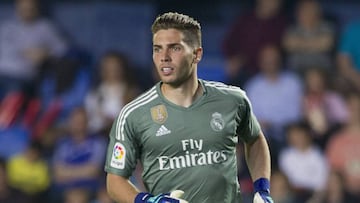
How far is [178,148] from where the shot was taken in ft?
17.7

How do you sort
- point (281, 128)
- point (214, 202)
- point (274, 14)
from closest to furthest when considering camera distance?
point (214, 202) < point (281, 128) < point (274, 14)

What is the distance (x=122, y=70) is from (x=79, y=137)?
2.99 ft

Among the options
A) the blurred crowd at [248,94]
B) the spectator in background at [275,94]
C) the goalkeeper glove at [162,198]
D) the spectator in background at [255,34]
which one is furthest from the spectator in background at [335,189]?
the goalkeeper glove at [162,198]

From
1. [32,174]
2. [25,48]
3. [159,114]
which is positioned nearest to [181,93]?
[159,114]

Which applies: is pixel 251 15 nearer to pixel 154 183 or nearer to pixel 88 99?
pixel 88 99

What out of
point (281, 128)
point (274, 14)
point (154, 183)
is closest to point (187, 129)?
point (154, 183)

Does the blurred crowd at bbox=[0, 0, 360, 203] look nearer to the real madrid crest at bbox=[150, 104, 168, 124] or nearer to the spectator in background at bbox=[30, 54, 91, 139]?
the spectator in background at bbox=[30, 54, 91, 139]

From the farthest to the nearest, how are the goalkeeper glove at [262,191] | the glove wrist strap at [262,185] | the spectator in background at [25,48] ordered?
the spectator in background at [25,48] → the glove wrist strap at [262,185] → the goalkeeper glove at [262,191]

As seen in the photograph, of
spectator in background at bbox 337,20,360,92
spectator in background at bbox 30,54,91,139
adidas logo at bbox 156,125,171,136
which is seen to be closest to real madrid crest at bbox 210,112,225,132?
adidas logo at bbox 156,125,171,136

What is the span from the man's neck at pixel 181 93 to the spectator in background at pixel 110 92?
5.33 m

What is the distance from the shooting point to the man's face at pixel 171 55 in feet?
17.4

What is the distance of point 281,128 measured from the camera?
34.6 feet

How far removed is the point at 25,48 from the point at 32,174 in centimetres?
168

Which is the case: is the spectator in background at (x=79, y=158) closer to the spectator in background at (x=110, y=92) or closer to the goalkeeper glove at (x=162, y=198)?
the spectator in background at (x=110, y=92)
